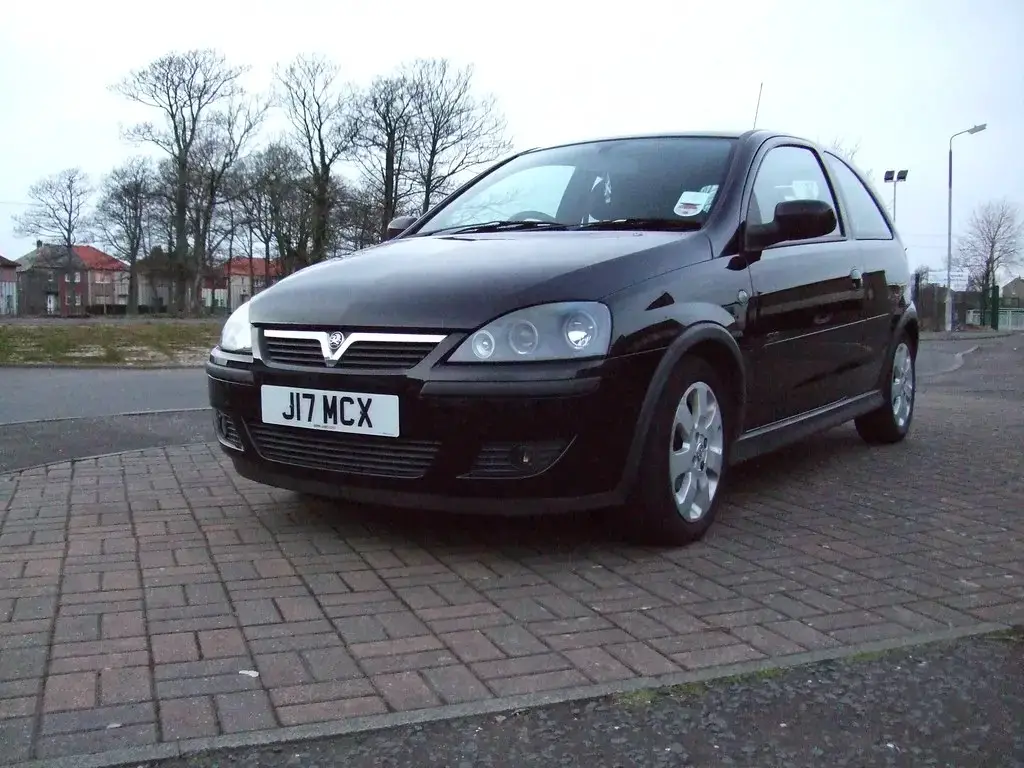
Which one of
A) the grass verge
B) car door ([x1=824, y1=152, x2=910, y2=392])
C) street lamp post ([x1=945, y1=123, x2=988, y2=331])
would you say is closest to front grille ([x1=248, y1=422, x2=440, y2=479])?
car door ([x1=824, y1=152, x2=910, y2=392])

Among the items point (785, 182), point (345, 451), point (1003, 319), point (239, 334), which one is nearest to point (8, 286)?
point (1003, 319)

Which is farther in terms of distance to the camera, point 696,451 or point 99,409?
point 99,409

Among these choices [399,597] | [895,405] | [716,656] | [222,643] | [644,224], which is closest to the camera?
[716,656]

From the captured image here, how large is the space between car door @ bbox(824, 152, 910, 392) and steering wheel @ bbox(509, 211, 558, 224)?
1897 millimetres

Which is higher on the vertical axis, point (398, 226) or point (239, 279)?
point (239, 279)

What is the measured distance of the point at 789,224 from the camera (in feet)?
15.7

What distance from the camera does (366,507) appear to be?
4.91 m

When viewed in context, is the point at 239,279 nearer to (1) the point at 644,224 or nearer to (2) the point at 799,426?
(2) the point at 799,426

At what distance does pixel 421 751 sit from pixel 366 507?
2.50 m

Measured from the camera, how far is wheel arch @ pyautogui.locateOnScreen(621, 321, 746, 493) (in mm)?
3926

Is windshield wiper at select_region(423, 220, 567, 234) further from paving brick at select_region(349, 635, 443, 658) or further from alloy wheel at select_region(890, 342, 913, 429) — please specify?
alloy wheel at select_region(890, 342, 913, 429)

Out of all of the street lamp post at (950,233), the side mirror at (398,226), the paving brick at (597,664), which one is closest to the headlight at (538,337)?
the paving brick at (597,664)

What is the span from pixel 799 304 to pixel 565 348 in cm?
177

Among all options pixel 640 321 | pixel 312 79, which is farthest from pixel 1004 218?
pixel 640 321
